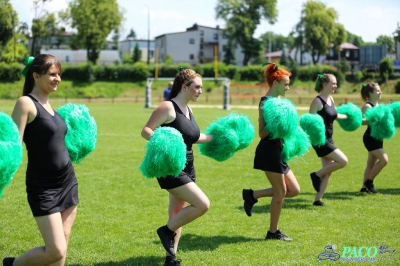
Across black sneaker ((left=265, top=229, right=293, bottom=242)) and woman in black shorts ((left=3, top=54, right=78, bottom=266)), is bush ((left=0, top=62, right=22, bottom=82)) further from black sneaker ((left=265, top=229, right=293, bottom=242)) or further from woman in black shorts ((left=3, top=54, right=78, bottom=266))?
woman in black shorts ((left=3, top=54, right=78, bottom=266))

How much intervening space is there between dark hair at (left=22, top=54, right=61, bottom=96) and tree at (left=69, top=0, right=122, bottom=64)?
73.4 m

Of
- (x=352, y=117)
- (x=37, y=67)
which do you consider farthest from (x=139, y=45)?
(x=37, y=67)

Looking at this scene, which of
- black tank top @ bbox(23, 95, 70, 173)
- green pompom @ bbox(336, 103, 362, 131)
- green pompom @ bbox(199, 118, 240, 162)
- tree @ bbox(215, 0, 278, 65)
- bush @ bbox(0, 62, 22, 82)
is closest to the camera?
black tank top @ bbox(23, 95, 70, 173)

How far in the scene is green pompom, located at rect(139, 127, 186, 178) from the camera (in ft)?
15.8

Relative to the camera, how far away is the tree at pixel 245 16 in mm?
79250

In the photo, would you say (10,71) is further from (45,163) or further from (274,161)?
(45,163)

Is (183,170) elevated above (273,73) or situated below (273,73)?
below

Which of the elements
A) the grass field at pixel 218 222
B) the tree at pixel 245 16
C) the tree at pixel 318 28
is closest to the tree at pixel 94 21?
the tree at pixel 245 16

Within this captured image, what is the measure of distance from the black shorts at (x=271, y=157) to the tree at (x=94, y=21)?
72.1 metres

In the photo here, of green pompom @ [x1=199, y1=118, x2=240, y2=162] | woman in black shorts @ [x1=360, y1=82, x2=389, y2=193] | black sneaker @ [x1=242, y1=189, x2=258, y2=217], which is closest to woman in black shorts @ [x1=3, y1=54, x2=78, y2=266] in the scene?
green pompom @ [x1=199, y1=118, x2=240, y2=162]

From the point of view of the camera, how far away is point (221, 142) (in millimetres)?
5562

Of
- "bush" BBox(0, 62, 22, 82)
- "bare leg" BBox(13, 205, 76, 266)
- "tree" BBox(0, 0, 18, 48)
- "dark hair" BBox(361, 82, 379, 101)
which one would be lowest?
"bare leg" BBox(13, 205, 76, 266)

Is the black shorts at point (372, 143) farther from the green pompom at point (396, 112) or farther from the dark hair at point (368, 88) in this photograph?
the dark hair at point (368, 88)

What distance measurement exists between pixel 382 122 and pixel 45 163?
6.88m
